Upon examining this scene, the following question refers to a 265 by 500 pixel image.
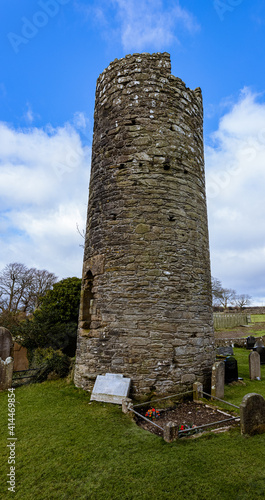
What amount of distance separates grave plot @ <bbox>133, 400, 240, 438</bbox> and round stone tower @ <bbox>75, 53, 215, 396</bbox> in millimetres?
364

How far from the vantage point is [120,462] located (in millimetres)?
3242

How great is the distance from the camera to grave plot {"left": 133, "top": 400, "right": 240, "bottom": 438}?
4.27 metres

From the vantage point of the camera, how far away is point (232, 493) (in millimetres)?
2723

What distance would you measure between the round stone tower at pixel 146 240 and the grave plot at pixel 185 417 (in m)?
0.36

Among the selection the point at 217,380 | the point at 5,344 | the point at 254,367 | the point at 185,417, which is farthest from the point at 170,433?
the point at 254,367

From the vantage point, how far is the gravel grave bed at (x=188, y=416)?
439cm

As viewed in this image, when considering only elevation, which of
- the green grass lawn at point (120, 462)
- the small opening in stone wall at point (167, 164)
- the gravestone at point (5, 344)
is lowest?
the green grass lawn at point (120, 462)

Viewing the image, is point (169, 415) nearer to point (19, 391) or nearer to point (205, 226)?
point (19, 391)

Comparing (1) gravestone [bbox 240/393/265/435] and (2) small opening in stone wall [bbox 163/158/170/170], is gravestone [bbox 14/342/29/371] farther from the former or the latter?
(2) small opening in stone wall [bbox 163/158/170/170]

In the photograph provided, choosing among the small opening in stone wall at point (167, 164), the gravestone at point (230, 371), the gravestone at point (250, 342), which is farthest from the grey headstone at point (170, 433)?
the gravestone at point (250, 342)

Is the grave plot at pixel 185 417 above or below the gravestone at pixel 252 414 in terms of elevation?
below

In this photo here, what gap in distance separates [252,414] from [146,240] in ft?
11.8

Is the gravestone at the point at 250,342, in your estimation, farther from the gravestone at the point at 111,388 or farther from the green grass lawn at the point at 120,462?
the green grass lawn at the point at 120,462

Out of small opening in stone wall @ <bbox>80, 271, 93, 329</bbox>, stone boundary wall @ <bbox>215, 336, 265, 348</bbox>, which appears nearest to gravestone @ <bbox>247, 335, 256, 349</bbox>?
stone boundary wall @ <bbox>215, 336, 265, 348</bbox>
